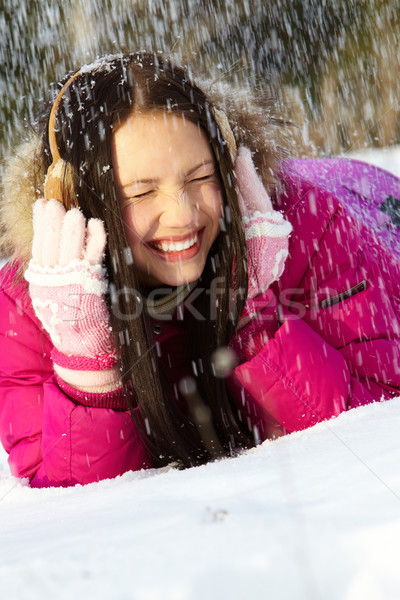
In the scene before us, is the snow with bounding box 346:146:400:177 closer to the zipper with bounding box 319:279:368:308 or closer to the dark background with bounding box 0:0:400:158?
the dark background with bounding box 0:0:400:158

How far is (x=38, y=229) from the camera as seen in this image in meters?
1.53

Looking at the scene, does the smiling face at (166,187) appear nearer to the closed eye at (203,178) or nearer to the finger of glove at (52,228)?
the closed eye at (203,178)

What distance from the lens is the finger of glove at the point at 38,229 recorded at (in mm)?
1525

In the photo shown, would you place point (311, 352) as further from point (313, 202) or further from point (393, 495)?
point (393, 495)

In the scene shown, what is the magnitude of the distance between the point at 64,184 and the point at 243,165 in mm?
501

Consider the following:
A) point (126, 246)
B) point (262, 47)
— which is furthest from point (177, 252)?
point (262, 47)

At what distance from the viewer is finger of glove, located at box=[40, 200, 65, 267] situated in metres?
1.50

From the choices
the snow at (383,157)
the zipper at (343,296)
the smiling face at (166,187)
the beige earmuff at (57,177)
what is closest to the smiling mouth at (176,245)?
the smiling face at (166,187)

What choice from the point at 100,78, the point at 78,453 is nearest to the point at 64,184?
the point at 100,78

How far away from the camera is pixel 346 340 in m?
1.83

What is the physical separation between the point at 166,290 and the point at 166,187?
0.39 metres

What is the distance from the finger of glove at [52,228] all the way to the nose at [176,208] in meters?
0.27

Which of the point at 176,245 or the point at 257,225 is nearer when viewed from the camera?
the point at 176,245

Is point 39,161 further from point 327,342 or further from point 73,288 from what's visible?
point 327,342
